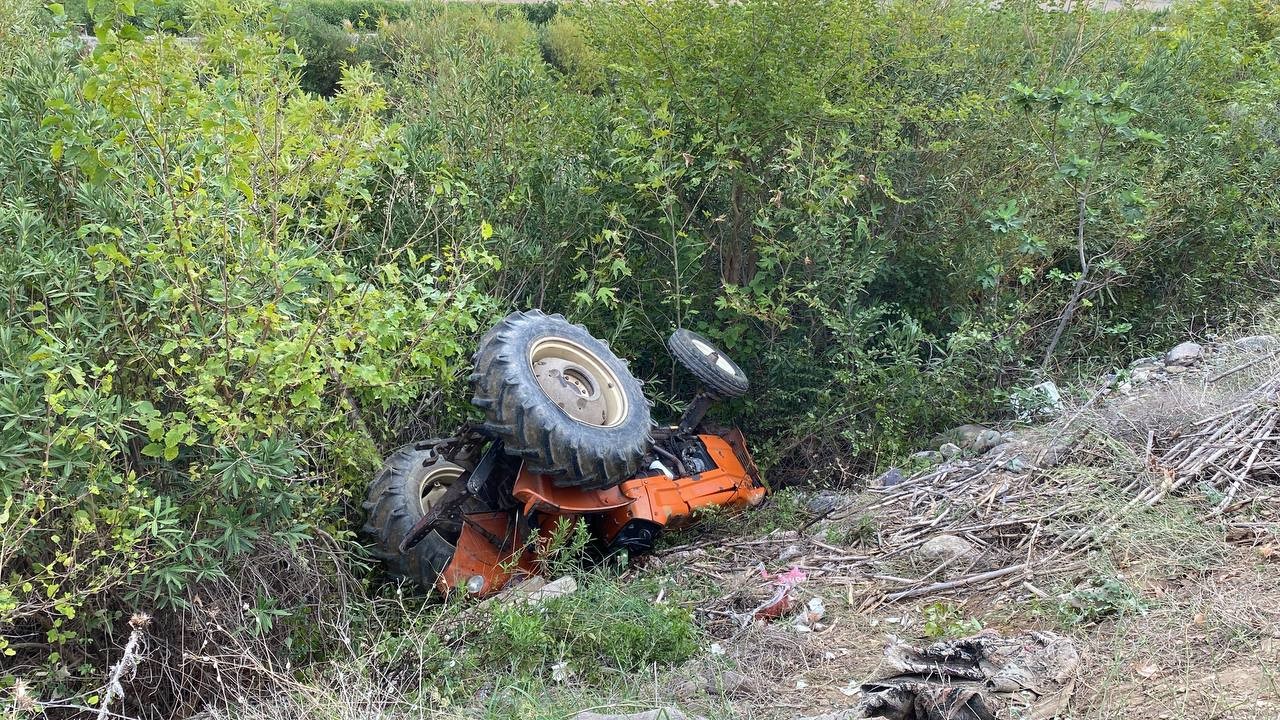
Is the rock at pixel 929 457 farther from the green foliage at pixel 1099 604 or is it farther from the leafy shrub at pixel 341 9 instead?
the leafy shrub at pixel 341 9

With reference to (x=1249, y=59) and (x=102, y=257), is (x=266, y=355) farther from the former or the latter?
(x=1249, y=59)

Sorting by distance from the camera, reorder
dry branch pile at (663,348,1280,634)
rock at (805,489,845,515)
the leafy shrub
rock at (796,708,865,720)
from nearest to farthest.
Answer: rock at (796,708,865,720)
dry branch pile at (663,348,1280,634)
rock at (805,489,845,515)
the leafy shrub

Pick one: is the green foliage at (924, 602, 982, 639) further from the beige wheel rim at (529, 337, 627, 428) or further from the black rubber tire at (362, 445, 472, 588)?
the black rubber tire at (362, 445, 472, 588)

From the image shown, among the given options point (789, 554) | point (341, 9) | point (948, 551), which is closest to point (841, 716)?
point (948, 551)

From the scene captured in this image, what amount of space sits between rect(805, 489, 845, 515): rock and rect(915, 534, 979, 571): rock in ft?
2.90

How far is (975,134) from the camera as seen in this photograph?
766 cm

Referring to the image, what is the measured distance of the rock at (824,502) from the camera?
577 centimetres

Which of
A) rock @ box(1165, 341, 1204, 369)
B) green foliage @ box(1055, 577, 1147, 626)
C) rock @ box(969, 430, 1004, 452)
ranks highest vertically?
green foliage @ box(1055, 577, 1147, 626)

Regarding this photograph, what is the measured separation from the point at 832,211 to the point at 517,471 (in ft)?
9.37

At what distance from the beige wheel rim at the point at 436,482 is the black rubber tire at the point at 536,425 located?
53 centimetres

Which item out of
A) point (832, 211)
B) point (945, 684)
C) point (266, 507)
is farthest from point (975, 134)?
point (266, 507)

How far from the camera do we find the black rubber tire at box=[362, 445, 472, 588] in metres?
5.09

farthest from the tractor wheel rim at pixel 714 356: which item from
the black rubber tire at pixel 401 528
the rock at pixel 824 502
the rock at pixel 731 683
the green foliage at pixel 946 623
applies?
the rock at pixel 731 683

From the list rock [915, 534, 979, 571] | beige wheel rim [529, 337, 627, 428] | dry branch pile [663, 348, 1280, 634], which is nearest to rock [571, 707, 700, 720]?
dry branch pile [663, 348, 1280, 634]
